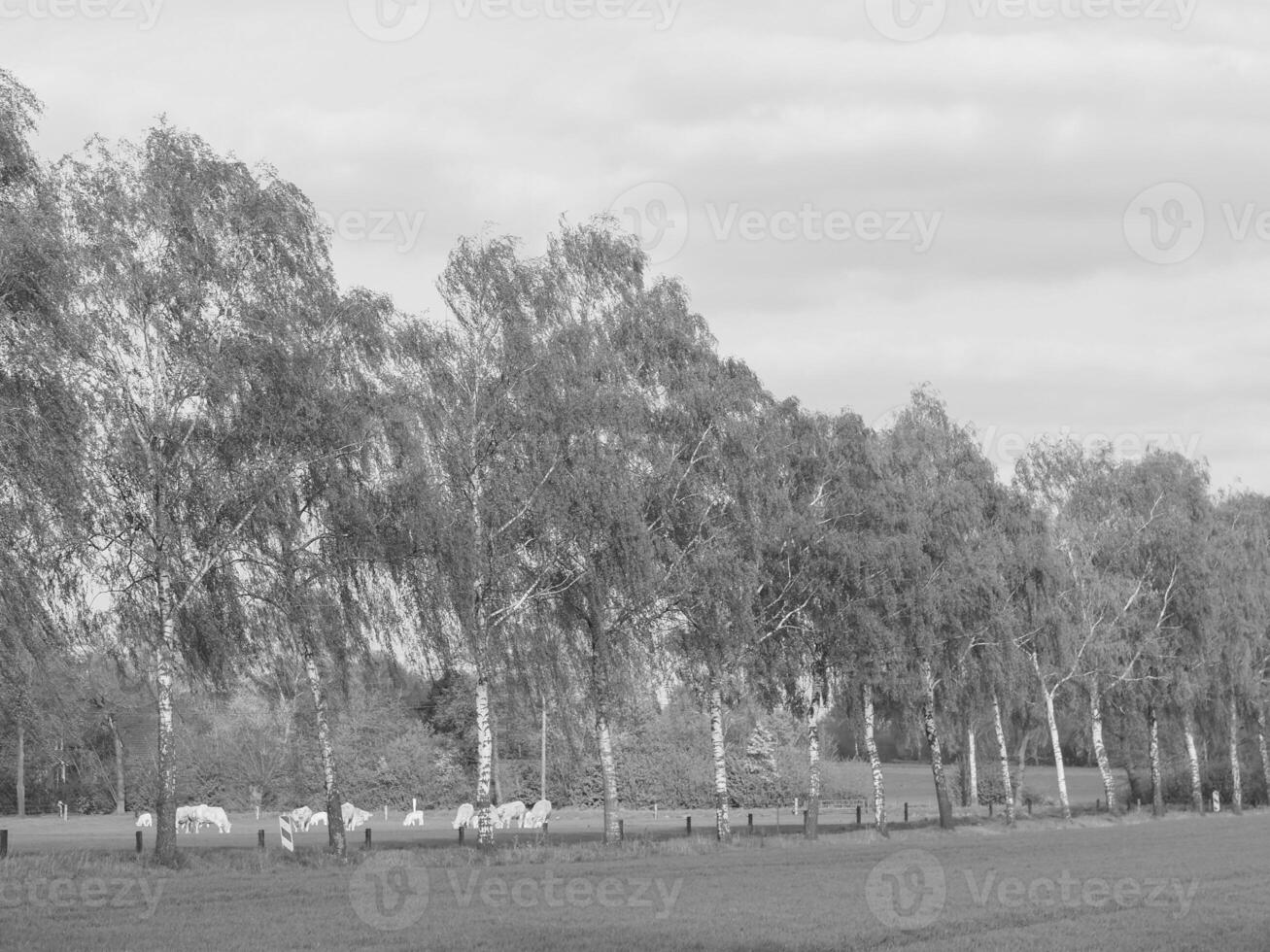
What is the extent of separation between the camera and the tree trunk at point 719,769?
162 feet

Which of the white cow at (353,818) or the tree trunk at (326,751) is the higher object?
the tree trunk at (326,751)

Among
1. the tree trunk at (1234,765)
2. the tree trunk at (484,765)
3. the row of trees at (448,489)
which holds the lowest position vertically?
the tree trunk at (1234,765)

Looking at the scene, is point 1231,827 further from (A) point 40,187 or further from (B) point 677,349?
(A) point 40,187

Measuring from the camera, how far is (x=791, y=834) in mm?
55094

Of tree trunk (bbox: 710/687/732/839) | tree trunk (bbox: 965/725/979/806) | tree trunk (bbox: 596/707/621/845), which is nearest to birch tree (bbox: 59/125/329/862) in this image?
tree trunk (bbox: 596/707/621/845)

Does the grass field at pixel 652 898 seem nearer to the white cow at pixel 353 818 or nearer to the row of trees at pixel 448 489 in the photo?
the row of trees at pixel 448 489

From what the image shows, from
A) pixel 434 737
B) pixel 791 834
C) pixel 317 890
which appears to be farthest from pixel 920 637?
pixel 434 737

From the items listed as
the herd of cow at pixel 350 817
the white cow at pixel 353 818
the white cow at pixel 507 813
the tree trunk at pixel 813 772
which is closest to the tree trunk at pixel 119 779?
the herd of cow at pixel 350 817

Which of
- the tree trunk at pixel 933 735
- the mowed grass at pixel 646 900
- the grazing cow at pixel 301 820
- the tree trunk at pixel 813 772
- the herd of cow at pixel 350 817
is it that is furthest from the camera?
the grazing cow at pixel 301 820

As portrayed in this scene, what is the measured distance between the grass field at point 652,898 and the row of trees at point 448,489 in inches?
165

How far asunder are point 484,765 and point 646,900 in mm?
14741

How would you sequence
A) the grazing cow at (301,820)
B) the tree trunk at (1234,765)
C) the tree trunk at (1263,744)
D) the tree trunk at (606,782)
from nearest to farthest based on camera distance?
1. the tree trunk at (606,782)
2. the grazing cow at (301,820)
3. the tree trunk at (1234,765)
4. the tree trunk at (1263,744)

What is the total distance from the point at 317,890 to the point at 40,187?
1618cm

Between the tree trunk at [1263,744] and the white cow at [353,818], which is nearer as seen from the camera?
the white cow at [353,818]
